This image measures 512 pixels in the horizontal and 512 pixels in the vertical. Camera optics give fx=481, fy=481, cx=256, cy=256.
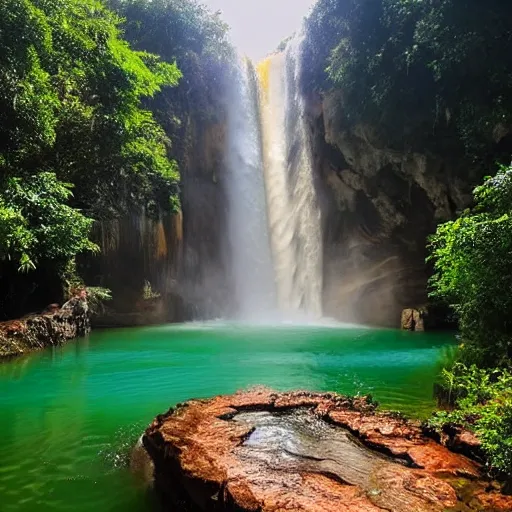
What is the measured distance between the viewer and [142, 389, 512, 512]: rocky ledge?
109 inches

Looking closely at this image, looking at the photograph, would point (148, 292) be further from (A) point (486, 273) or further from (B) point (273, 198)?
(A) point (486, 273)

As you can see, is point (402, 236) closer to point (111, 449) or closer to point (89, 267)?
point (89, 267)

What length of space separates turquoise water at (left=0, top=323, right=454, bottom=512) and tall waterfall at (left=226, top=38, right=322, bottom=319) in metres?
8.42

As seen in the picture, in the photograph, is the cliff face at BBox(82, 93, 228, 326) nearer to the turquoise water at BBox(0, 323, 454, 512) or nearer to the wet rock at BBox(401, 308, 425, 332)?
the turquoise water at BBox(0, 323, 454, 512)

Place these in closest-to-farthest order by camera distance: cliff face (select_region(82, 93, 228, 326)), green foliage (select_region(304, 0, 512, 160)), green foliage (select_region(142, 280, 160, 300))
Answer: green foliage (select_region(304, 0, 512, 160)) → cliff face (select_region(82, 93, 228, 326)) → green foliage (select_region(142, 280, 160, 300))

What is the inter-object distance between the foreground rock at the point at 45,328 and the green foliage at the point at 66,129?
57.2 inches

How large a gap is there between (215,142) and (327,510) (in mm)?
24493

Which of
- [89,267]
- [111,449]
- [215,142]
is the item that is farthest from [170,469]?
[215,142]

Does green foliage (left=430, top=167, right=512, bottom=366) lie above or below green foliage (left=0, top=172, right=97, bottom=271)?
below

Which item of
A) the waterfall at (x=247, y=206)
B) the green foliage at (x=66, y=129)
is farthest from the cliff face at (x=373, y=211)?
the green foliage at (x=66, y=129)

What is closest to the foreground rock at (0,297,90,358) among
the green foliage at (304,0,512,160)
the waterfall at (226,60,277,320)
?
the waterfall at (226,60,277,320)

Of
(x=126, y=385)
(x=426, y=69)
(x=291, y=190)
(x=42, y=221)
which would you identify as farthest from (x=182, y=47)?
(x=126, y=385)

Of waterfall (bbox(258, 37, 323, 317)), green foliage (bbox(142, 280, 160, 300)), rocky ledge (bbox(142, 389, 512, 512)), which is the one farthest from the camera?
waterfall (bbox(258, 37, 323, 317))

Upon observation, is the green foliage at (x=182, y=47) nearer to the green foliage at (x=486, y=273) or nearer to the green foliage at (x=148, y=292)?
the green foliage at (x=148, y=292)
